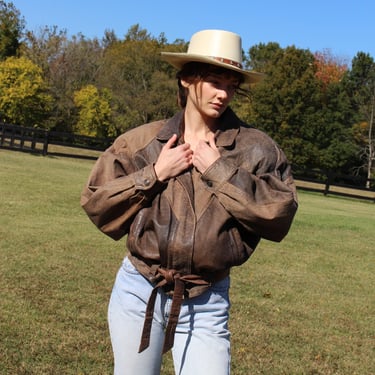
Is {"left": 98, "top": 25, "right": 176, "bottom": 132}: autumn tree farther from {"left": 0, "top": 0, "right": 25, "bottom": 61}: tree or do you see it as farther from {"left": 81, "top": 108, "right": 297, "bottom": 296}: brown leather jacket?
{"left": 81, "top": 108, "right": 297, "bottom": 296}: brown leather jacket

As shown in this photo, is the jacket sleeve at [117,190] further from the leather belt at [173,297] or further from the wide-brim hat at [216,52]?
the wide-brim hat at [216,52]

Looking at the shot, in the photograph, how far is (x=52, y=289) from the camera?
5.65 m

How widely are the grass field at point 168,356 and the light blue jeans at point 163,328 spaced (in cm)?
171

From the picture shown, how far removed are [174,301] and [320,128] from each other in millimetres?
40580

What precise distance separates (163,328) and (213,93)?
978 mm

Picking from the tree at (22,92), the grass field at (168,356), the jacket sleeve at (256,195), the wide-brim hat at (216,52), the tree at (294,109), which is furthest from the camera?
the tree at (294,109)

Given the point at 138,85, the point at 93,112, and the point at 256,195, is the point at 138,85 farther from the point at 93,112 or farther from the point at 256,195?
the point at 256,195

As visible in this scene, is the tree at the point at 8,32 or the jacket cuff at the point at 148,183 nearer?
the jacket cuff at the point at 148,183

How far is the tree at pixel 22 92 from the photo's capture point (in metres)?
33.9

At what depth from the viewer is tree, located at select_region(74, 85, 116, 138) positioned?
126 ft

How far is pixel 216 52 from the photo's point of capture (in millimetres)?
2324

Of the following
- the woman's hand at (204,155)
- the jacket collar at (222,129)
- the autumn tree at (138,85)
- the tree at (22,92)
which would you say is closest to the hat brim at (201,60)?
the jacket collar at (222,129)

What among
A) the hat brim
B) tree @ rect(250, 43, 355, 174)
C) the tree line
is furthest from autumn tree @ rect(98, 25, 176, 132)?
the hat brim

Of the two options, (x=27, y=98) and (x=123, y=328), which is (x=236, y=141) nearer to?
(x=123, y=328)
